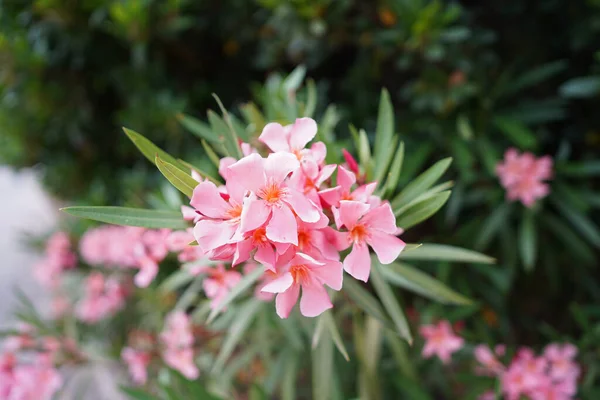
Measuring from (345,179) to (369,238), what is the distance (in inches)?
3.2

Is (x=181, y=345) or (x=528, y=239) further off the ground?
(x=181, y=345)

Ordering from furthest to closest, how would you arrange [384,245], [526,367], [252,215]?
[526,367], [384,245], [252,215]

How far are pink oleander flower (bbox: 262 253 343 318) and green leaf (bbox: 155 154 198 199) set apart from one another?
0.49ft

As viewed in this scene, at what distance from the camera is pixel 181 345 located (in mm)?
1240

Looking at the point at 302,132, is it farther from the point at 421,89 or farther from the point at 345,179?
the point at 421,89

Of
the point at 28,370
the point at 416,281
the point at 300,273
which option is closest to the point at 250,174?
the point at 300,273

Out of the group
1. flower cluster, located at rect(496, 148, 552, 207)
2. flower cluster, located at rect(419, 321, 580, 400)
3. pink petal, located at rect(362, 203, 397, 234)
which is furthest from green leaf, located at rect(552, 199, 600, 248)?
pink petal, located at rect(362, 203, 397, 234)

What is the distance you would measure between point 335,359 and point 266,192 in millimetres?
955

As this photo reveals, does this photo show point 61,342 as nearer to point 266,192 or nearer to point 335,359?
point 335,359

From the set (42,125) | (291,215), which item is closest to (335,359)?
(291,215)

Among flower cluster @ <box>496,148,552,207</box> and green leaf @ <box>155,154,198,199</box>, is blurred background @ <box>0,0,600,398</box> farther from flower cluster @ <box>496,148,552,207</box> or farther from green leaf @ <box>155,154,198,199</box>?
green leaf @ <box>155,154,198,199</box>

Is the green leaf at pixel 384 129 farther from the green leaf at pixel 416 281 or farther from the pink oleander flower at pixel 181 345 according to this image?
the pink oleander flower at pixel 181 345

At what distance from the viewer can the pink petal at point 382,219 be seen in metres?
0.61

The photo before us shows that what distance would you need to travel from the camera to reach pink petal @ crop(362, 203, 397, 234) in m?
0.61
